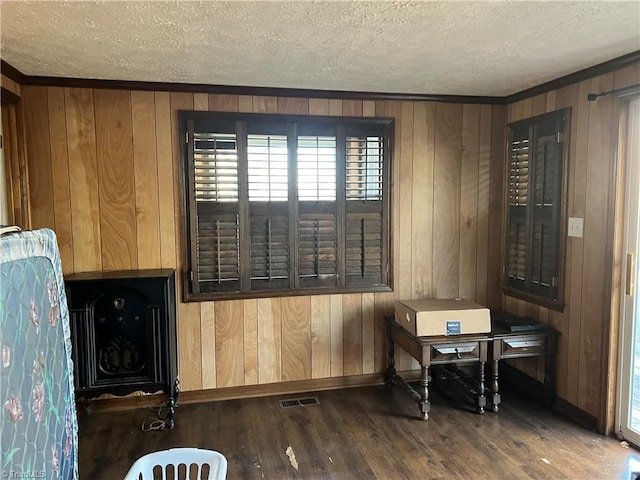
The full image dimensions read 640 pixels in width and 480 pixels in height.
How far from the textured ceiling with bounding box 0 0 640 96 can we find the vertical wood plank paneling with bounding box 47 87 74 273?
20 centimetres

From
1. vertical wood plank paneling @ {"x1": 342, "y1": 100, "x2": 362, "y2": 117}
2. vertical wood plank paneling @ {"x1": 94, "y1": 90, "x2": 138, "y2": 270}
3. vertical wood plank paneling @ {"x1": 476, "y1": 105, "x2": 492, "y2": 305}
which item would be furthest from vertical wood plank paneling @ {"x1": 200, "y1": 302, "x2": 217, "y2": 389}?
vertical wood plank paneling @ {"x1": 476, "y1": 105, "x2": 492, "y2": 305}

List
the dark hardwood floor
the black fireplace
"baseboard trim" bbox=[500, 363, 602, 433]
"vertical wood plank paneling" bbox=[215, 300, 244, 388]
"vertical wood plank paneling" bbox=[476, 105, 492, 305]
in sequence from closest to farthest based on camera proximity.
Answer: the dark hardwood floor, the black fireplace, "baseboard trim" bbox=[500, 363, 602, 433], "vertical wood plank paneling" bbox=[215, 300, 244, 388], "vertical wood plank paneling" bbox=[476, 105, 492, 305]

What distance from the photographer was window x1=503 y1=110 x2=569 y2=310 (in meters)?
2.98

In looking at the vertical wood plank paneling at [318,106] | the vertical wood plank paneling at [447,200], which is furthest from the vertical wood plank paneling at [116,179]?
the vertical wood plank paneling at [447,200]

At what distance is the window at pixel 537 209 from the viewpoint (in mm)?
2979

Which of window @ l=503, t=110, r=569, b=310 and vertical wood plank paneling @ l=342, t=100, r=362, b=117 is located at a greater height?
vertical wood plank paneling @ l=342, t=100, r=362, b=117

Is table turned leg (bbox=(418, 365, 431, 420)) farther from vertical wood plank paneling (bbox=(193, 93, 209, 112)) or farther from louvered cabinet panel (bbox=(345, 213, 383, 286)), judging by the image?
vertical wood plank paneling (bbox=(193, 93, 209, 112))

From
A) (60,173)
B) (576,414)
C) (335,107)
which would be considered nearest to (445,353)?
(576,414)

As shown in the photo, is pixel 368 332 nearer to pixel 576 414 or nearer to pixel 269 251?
pixel 269 251

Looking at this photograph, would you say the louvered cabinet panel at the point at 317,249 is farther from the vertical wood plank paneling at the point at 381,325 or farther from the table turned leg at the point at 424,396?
the table turned leg at the point at 424,396

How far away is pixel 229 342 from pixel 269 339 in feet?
0.95

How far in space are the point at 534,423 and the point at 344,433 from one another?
4.04 ft

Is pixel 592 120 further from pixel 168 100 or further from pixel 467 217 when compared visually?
pixel 168 100

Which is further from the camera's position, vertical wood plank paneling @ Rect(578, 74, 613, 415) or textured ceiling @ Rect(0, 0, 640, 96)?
vertical wood plank paneling @ Rect(578, 74, 613, 415)
